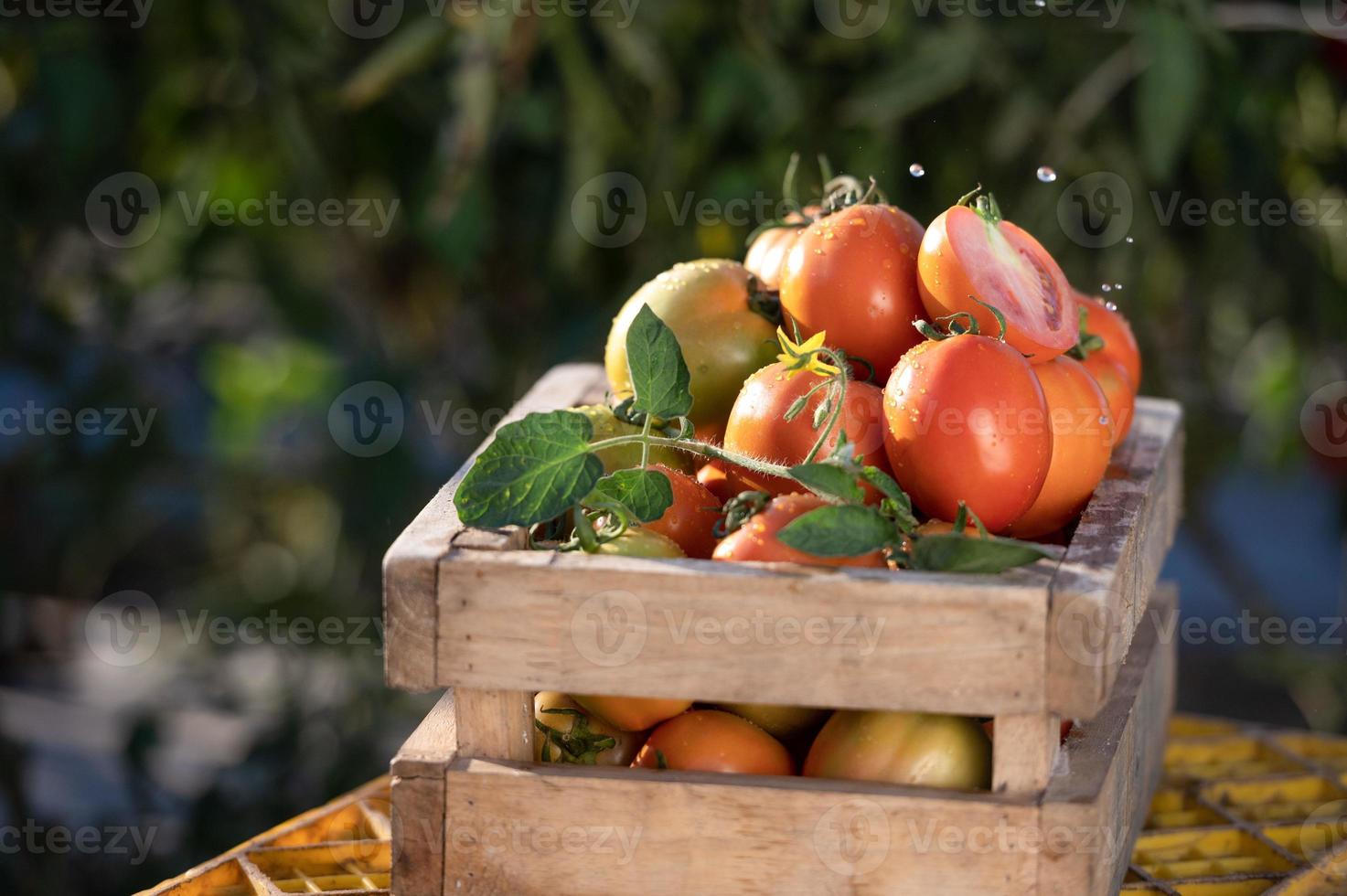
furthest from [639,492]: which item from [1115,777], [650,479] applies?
[1115,777]

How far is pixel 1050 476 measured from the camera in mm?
986

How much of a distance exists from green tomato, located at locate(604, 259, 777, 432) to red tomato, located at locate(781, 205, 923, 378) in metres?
0.05

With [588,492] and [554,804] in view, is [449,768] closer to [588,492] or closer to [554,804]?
[554,804]

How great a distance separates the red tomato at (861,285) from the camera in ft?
3.24

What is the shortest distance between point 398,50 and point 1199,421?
127 cm

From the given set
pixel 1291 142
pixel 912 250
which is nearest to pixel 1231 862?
pixel 912 250

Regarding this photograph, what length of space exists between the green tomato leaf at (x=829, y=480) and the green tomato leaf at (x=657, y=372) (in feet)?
0.43
